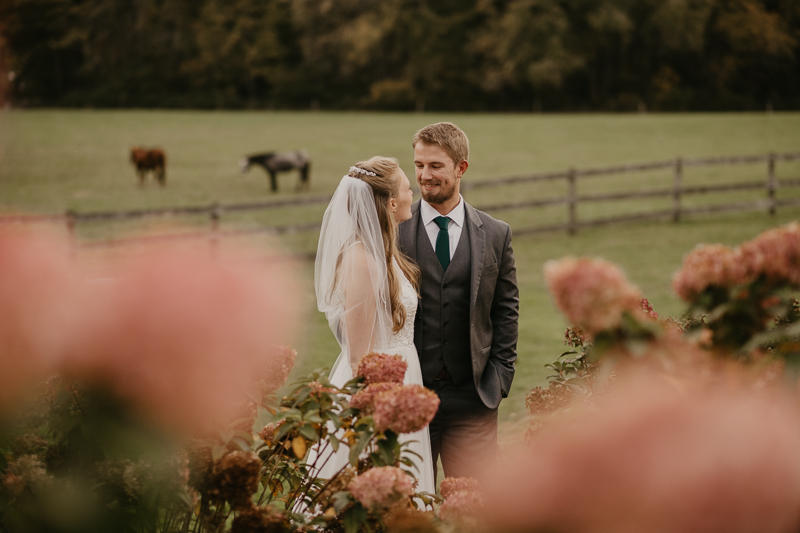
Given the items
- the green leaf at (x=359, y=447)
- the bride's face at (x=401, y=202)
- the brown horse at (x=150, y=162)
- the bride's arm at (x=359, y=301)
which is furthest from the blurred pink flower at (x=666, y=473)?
the brown horse at (x=150, y=162)

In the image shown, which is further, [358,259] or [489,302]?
[489,302]

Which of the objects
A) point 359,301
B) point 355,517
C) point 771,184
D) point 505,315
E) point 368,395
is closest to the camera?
point 355,517

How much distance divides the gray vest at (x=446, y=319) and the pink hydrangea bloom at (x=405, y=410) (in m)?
1.58

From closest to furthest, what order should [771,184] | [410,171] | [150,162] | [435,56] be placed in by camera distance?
[771,184] < [150,162] < [410,171] < [435,56]

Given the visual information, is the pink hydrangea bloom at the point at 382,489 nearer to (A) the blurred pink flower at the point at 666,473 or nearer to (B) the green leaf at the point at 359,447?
(B) the green leaf at the point at 359,447

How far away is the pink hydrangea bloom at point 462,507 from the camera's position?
1.49 metres

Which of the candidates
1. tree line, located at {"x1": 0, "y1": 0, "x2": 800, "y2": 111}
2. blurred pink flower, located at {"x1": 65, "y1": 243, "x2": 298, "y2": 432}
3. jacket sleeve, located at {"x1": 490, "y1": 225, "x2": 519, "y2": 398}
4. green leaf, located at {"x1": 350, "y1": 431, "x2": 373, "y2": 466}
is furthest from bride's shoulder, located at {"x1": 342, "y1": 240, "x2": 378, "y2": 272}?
tree line, located at {"x1": 0, "y1": 0, "x2": 800, "y2": 111}

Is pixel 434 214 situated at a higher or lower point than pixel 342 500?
higher

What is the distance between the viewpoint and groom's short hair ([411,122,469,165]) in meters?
2.97

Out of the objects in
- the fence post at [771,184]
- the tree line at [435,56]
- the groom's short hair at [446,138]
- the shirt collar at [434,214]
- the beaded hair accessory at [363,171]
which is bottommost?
the fence post at [771,184]

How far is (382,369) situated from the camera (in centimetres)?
178

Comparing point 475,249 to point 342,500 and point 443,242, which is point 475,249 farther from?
point 342,500

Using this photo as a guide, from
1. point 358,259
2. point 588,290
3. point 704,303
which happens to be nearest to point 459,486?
point 704,303

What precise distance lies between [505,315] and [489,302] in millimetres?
150
